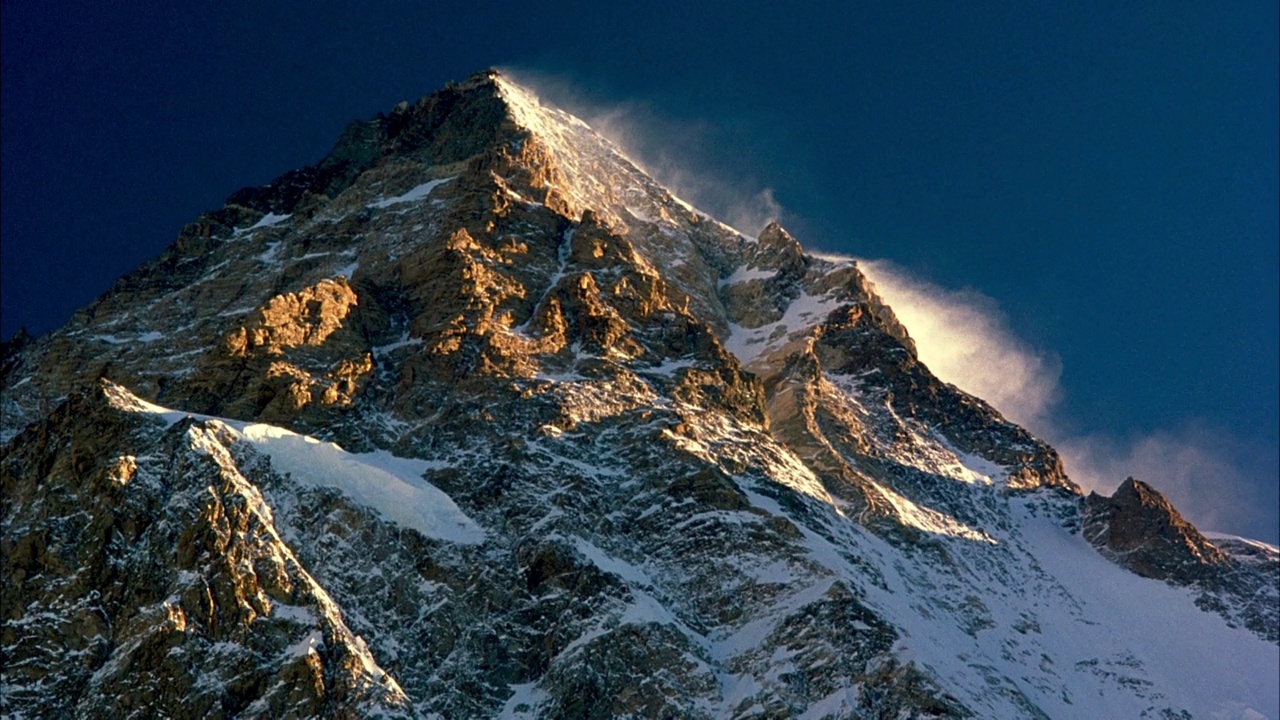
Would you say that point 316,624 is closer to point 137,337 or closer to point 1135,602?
point 137,337

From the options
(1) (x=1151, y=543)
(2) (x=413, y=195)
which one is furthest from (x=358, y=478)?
(1) (x=1151, y=543)

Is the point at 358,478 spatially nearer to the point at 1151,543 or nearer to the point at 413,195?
the point at 413,195

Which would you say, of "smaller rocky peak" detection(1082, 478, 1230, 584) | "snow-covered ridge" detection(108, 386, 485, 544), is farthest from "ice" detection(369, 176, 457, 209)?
"smaller rocky peak" detection(1082, 478, 1230, 584)

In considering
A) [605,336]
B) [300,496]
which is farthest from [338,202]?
[300,496]

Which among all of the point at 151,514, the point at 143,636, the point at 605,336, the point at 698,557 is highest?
the point at 605,336

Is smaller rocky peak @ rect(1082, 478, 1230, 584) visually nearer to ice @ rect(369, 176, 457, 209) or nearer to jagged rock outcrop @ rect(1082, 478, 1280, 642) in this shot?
jagged rock outcrop @ rect(1082, 478, 1280, 642)
